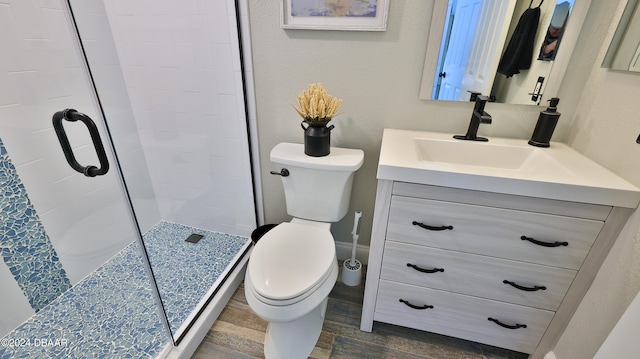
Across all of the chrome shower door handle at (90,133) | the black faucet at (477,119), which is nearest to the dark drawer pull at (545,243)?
the black faucet at (477,119)

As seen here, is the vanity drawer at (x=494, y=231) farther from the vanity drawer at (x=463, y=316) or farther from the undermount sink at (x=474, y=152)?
the undermount sink at (x=474, y=152)

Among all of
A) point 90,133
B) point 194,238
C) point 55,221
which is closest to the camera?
point 90,133

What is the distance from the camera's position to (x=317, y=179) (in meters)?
1.37

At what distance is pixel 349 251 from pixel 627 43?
158 centimetres

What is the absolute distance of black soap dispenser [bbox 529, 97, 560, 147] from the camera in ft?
3.91

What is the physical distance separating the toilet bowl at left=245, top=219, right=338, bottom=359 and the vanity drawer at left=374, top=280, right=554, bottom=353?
307mm

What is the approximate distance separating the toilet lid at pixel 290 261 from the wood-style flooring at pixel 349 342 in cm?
46

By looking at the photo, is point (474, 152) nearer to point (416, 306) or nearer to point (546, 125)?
point (546, 125)

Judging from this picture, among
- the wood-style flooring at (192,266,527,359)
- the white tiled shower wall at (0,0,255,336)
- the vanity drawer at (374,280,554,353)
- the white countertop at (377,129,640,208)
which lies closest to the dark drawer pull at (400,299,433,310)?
the vanity drawer at (374,280,554,353)

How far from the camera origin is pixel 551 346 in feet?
3.74

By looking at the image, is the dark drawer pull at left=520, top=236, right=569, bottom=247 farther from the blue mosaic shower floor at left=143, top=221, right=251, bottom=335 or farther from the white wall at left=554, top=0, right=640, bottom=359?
the blue mosaic shower floor at left=143, top=221, right=251, bottom=335

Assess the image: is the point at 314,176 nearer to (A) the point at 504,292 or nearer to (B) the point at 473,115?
(B) the point at 473,115

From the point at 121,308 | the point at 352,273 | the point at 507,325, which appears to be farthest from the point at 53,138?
the point at 507,325

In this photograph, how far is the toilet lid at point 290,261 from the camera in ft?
3.34
